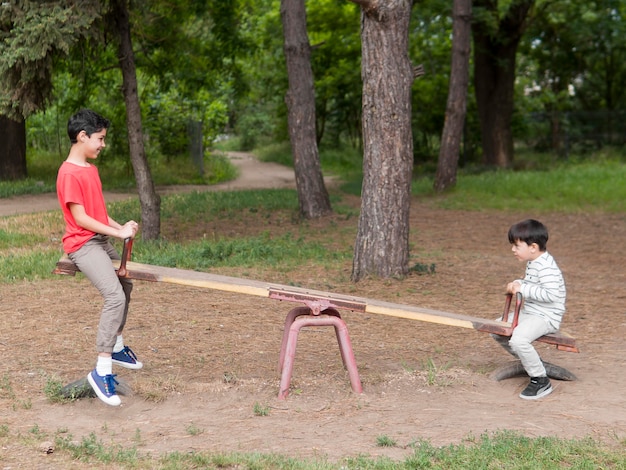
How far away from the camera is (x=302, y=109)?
50.8 ft

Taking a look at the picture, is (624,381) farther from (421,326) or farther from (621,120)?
(621,120)

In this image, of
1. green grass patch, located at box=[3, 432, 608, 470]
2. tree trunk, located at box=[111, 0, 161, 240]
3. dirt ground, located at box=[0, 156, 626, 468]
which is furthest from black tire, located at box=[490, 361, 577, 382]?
tree trunk, located at box=[111, 0, 161, 240]

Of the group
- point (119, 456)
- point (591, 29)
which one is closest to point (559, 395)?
point (119, 456)

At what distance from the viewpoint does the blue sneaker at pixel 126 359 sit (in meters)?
6.31

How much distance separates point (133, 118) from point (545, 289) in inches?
308

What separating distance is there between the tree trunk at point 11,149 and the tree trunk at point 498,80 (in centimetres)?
1275

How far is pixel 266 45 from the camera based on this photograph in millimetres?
29094

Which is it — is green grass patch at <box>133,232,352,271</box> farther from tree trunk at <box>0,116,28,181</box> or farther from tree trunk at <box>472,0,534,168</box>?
tree trunk at <box>472,0,534,168</box>

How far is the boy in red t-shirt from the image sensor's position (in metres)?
5.54

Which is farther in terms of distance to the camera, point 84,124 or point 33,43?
point 33,43

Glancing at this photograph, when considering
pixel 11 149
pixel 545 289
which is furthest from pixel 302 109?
pixel 545 289

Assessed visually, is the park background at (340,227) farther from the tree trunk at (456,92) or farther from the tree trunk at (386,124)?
the tree trunk at (386,124)

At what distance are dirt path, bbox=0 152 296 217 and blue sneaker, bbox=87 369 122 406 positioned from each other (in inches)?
443

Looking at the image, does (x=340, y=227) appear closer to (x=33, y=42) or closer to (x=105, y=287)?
(x=33, y=42)
